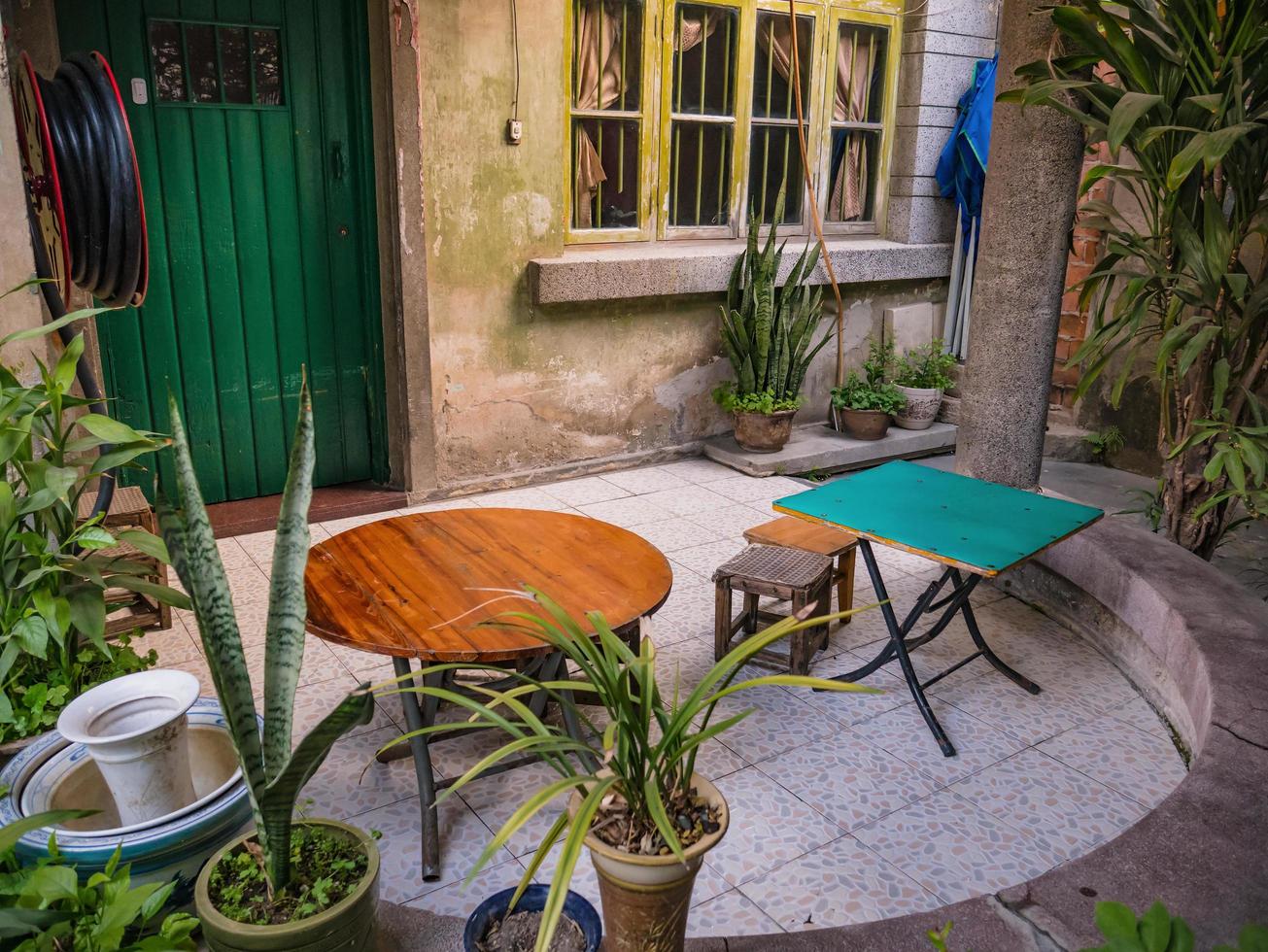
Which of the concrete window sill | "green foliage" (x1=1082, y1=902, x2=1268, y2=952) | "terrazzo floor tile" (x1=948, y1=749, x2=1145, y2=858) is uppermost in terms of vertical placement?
the concrete window sill

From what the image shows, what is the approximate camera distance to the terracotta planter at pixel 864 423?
229 inches

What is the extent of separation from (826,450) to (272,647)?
446 centimetres

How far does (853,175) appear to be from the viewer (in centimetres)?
630

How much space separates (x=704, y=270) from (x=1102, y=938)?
4165mm

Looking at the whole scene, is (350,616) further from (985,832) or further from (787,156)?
(787,156)

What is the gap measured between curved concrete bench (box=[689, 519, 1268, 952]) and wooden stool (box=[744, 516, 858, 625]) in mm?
869

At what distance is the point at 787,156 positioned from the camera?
19.6 feet

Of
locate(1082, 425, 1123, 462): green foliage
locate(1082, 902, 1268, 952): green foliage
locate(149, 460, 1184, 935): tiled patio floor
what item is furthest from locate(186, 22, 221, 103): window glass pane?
locate(1082, 425, 1123, 462): green foliage

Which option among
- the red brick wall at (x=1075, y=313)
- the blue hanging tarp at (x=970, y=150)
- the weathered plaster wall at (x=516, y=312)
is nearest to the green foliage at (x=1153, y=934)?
the weathered plaster wall at (x=516, y=312)

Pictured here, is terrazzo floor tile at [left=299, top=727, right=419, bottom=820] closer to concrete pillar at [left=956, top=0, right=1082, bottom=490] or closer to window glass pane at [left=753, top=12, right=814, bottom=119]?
concrete pillar at [left=956, top=0, right=1082, bottom=490]

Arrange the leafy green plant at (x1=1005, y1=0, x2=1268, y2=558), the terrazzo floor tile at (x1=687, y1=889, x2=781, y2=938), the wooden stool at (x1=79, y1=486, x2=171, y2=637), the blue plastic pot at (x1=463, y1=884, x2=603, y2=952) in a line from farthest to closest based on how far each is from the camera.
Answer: the wooden stool at (x1=79, y1=486, x2=171, y2=637) < the leafy green plant at (x1=1005, y1=0, x2=1268, y2=558) < the terrazzo floor tile at (x1=687, y1=889, x2=781, y2=938) < the blue plastic pot at (x1=463, y1=884, x2=603, y2=952)

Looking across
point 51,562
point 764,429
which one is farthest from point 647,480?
point 51,562

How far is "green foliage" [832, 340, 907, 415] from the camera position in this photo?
19.3 ft

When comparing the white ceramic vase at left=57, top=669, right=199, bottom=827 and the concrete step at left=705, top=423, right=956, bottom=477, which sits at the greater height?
the white ceramic vase at left=57, top=669, right=199, bottom=827
